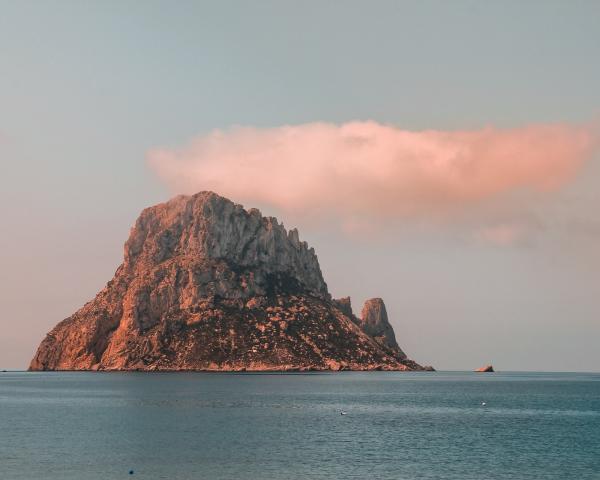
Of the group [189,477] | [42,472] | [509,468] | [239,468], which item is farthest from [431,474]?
[42,472]

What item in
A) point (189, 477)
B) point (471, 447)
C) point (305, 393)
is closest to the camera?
point (189, 477)

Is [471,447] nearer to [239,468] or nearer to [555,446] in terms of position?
[555,446]

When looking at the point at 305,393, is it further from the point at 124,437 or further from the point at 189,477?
the point at 189,477

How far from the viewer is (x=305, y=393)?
192 meters

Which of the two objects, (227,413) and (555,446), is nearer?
(555,446)

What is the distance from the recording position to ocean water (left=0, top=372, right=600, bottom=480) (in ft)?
237

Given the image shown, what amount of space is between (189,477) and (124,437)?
32.4 m

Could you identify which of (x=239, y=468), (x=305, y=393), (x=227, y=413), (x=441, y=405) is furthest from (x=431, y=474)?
(x=305, y=393)

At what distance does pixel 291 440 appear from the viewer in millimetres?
93812

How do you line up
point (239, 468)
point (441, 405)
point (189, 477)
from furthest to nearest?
point (441, 405) < point (239, 468) < point (189, 477)

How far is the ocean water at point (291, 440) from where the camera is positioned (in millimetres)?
72188

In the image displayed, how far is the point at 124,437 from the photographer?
9662 centimetres

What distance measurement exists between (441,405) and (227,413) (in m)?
56.1

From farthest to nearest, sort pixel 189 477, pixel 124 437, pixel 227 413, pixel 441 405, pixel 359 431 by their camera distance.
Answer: pixel 441 405 < pixel 227 413 < pixel 359 431 < pixel 124 437 < pixel 189 477
